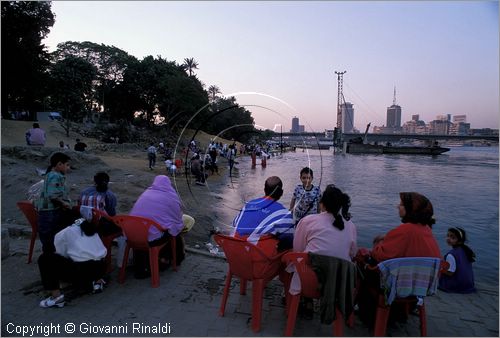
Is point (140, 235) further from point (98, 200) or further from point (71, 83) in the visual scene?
point (71, 83)

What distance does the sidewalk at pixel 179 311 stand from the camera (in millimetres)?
3615

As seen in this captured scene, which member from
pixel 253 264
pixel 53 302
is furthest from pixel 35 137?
pixel 253 264

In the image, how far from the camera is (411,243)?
11.0 feet

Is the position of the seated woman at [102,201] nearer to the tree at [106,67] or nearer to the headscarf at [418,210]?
the headscarf at [418,210]

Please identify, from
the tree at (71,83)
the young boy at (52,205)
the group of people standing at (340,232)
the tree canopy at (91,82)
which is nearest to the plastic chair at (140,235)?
the young boy at (52,205)

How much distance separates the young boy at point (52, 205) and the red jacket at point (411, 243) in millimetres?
3785

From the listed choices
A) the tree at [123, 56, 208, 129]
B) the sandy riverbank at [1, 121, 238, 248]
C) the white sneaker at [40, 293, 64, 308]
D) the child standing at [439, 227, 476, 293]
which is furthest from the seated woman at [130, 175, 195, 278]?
the tree at [123, 56, 208, 129]

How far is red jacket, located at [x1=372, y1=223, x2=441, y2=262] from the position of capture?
336 cm

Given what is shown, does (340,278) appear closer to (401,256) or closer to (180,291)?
(401,256)

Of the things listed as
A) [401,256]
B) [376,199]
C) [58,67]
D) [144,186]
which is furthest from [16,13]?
[401,256]

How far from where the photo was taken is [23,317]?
3.75 m

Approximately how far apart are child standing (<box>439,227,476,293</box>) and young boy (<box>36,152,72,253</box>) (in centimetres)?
514

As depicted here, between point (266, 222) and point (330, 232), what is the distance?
800 mm

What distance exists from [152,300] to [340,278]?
2210 millimetres
